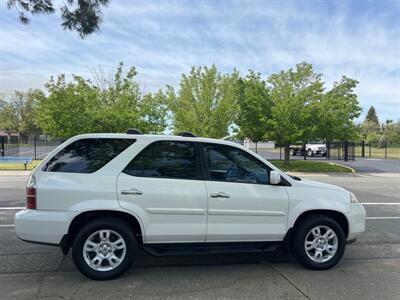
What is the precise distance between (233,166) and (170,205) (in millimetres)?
975

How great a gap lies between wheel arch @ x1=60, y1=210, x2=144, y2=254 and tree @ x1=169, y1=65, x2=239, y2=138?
18657 millimetres

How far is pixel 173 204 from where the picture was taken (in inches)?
178

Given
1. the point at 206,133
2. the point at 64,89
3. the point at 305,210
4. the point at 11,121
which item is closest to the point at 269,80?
the point at 206,133

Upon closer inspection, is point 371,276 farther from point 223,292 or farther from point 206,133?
point 206,133

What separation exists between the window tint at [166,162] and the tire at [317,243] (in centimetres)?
156

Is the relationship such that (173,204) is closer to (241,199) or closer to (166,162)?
(166,162)

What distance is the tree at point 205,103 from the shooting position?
23.3 m

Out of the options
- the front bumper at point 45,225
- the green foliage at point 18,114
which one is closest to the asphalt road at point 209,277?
the front bumper at point 45,225

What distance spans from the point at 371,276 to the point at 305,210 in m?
1.13

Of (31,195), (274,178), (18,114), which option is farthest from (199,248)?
(18,114)

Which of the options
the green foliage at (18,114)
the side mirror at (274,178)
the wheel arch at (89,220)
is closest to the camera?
the wheel arch at (89,220)

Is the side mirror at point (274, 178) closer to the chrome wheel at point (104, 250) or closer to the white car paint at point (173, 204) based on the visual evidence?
the white car paint at point (173, 204)

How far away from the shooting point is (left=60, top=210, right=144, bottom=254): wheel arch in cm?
443

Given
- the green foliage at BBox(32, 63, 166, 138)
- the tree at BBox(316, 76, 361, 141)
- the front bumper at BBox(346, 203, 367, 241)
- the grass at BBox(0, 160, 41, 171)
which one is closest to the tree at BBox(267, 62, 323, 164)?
the tree at BBox(316, 76, 361, 141)
